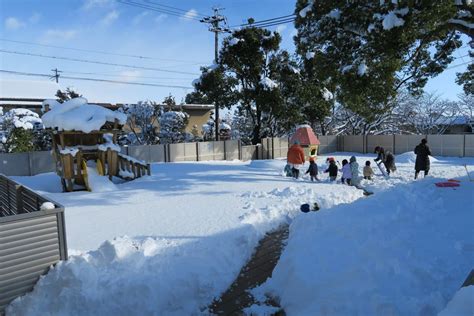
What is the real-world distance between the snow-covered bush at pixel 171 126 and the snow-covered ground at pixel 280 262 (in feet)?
49.3

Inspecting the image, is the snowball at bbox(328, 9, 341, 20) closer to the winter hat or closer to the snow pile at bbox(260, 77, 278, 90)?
the winter hat

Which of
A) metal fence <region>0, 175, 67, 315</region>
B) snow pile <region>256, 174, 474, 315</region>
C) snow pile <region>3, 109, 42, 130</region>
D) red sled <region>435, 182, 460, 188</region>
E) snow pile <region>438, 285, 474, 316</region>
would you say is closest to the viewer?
snow pile <region>438, 285, 474, 316</region>

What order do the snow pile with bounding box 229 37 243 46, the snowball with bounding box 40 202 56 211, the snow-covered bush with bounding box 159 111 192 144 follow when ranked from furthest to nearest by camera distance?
1. the snow-covered bush with bounding box 159 111 192 144
2. the snow pile with bounding box 229 37 243 46
3. the snowball with bounding box 40 202 56 211

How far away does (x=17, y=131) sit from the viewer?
653 inches

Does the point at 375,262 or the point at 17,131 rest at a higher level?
the point at 17,131

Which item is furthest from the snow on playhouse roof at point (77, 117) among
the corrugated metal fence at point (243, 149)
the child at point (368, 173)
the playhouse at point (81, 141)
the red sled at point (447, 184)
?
the red sled at point (447, 184)

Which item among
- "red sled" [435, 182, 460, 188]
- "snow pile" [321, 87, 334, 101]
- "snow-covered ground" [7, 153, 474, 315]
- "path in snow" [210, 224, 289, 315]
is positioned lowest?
"path in snow" [210, 224, 289, 315]

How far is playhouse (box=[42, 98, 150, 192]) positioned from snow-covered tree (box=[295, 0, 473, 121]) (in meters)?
7.56

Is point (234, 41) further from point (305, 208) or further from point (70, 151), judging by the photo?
point (305, 208)

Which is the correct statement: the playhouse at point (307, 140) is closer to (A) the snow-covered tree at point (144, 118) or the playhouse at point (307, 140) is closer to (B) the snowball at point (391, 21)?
(B) the snowball at point (391, 21)

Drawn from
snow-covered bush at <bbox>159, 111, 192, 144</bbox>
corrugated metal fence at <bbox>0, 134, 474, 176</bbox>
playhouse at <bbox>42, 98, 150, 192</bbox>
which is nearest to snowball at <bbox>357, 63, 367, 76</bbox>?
playhouse at <bbox>42, 98, 150, 192</bbox>

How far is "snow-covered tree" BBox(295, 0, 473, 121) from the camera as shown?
32.1 feet

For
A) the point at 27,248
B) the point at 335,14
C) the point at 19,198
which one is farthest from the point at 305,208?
the point at 335,14

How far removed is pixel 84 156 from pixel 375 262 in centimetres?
932
